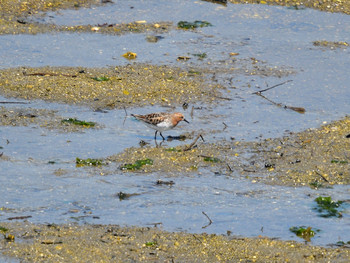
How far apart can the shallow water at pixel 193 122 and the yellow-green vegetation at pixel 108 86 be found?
0.31 meters

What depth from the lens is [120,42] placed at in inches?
604

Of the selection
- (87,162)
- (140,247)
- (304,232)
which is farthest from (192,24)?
(140,247)

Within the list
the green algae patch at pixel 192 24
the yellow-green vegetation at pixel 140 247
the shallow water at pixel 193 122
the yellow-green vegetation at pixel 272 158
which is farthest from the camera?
the green algae patch at pixel 192 24

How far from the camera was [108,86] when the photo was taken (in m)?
12.7

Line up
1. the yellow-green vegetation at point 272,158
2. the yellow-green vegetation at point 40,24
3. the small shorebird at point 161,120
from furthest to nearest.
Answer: the yellow-green vegetation at point 40,24 < the small shorebird at point 161,120 < the yellow-green vegetation at point 272,158

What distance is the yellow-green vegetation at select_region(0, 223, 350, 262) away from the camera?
297 inches

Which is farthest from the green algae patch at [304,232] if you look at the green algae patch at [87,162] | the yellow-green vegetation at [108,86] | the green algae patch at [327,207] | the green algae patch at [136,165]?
the yellow-green vegetation at [108,86]

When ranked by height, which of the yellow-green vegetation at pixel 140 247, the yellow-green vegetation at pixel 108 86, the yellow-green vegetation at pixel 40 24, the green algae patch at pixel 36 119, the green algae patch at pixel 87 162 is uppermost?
the yellow-green vegetation at pixel 40 24

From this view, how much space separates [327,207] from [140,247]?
8.33 feet

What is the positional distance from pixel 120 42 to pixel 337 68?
174 inches

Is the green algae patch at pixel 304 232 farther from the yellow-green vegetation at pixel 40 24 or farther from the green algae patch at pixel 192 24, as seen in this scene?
the green algae patch at pixel 192 24

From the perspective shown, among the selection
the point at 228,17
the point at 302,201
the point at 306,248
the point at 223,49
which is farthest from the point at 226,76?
the point at 306,248

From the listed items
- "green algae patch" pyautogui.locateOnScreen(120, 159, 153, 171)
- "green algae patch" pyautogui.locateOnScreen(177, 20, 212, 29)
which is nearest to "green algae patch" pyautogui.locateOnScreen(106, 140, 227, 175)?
"green algae patch" pyautogui.locateOnScreen(120, 159, 153, 171)

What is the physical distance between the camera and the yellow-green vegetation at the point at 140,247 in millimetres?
7551
